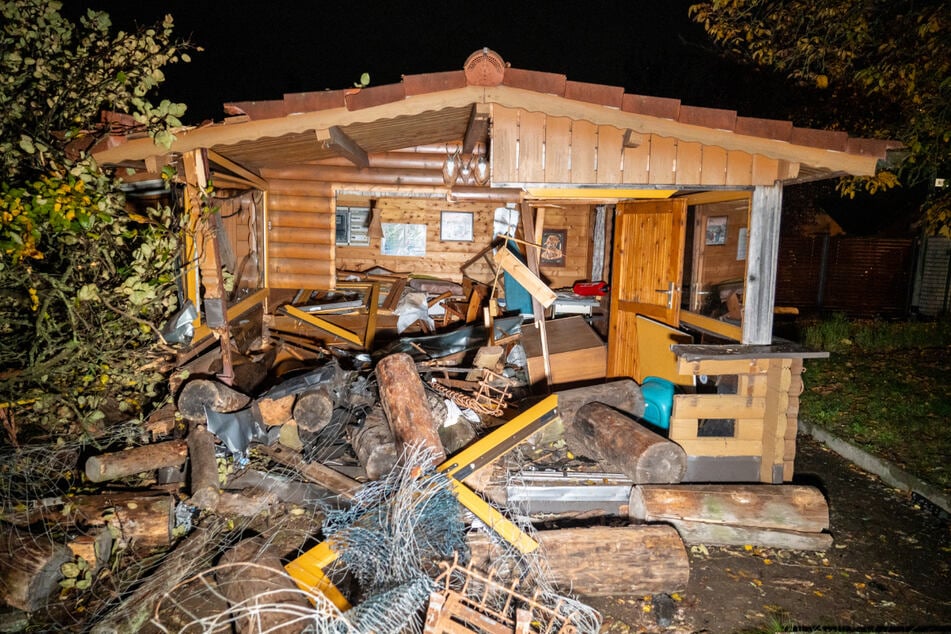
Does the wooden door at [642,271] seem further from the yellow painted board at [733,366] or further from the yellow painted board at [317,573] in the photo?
the yellow painted board at [317,573]

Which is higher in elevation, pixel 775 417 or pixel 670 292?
pixel 670 292

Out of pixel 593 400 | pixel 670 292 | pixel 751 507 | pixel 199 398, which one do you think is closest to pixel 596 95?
pixel 670 292

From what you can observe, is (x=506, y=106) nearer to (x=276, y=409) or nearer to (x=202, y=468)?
(x=276, y=409)

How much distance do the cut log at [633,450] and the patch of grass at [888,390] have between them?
3.58m

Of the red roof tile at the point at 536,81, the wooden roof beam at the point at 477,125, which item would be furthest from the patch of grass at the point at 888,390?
the wooden roof beam at the point at 477,125

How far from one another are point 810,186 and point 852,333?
8349mm

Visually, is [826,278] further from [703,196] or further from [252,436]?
[252,436]

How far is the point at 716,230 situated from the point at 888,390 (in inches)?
217

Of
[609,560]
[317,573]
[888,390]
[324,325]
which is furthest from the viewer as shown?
[888,390]

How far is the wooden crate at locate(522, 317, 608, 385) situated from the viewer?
8.16 meters

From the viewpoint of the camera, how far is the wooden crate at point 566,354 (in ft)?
26.8

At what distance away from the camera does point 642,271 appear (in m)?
8.39

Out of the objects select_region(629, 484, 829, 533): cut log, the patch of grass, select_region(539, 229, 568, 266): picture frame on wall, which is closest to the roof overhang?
select_region(629, 484, 829, 533): cut log

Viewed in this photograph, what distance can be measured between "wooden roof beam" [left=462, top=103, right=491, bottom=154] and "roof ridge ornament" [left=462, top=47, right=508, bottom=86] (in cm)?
39
